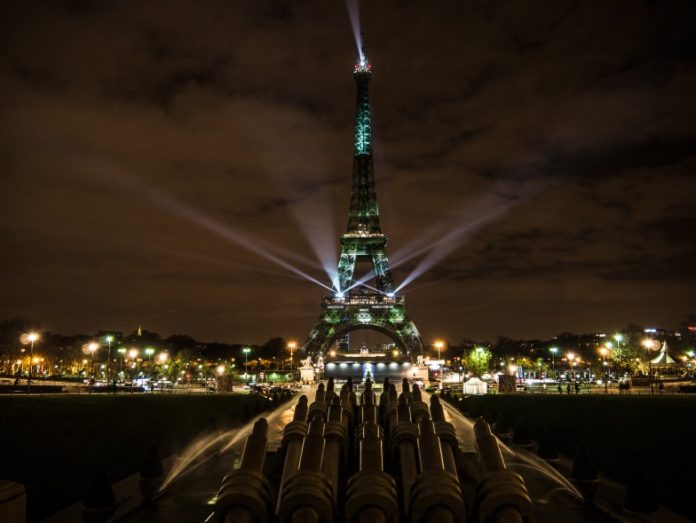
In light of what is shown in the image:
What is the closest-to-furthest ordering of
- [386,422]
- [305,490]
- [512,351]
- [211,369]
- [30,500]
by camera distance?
[305,490]
[386,422]
[30,500]
[211,369]
[512,351]

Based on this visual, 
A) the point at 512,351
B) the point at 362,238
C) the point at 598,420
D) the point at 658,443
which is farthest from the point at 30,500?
the point at 512,351

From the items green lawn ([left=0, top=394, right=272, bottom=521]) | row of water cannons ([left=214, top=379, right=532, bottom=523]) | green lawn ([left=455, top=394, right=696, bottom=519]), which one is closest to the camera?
row of water cannons ([left=214, top=379, right=532, bottom=523])

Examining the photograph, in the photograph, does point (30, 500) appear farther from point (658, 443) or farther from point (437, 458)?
point (658, 443)

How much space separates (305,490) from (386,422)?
15.0 ft

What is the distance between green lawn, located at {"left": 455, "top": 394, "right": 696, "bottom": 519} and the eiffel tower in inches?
3017

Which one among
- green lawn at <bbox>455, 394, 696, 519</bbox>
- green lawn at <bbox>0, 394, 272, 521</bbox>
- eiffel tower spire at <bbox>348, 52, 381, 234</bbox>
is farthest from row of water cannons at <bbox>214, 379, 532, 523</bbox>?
eiffel tower spire at <bbox>348, 52, 381, 234</bbox>

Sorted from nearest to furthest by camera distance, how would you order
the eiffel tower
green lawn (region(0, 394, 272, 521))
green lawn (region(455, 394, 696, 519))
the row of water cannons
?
the row of water cannons < green lawn (region(0, 394, 272, 521)) < green lawn (region(455, 394, 696, 519)) < the eiffel tower

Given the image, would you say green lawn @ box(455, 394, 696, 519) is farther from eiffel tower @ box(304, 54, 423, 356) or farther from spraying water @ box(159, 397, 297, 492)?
eiffel tower @ box(304, 54, 423, 356)

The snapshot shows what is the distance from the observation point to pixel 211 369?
133 metres

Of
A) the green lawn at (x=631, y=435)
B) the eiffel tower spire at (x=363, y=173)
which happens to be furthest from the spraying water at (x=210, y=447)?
the eiffel tower spire at (x=363, y=173)

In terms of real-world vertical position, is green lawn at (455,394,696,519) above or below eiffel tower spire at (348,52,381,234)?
below

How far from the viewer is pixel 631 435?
23219 millimetres

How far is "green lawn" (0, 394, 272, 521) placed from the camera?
15.1 metres

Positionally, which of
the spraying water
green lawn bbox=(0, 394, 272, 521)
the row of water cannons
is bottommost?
the spraying water
